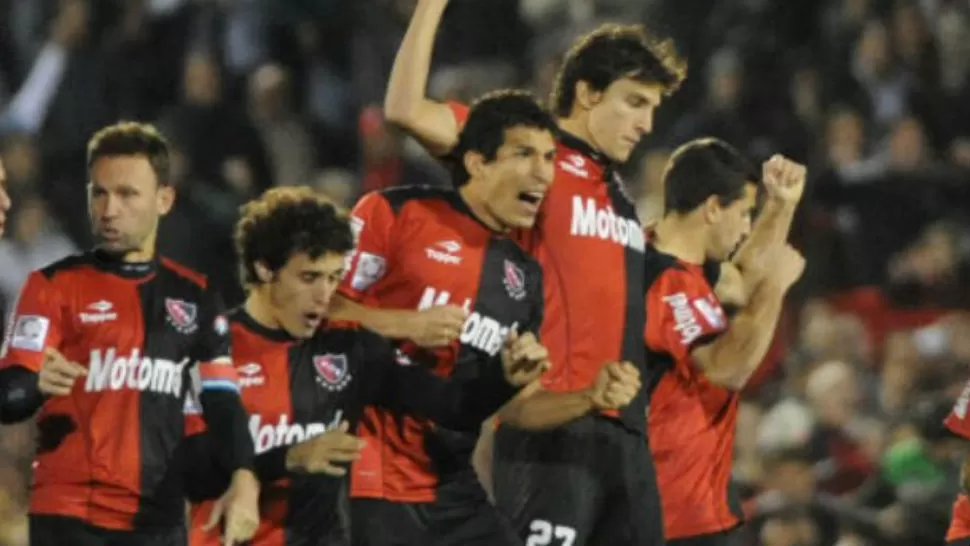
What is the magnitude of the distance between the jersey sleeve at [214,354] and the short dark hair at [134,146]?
17.4 inches

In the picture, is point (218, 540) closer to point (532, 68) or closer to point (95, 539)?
point (95, 539)

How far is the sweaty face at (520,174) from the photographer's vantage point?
752 centimetres

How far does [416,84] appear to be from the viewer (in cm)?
743

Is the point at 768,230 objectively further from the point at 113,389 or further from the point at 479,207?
the point at 113,389

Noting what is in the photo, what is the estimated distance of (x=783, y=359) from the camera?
42.5ft

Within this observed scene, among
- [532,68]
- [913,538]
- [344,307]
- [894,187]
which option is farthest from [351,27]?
[344,307]

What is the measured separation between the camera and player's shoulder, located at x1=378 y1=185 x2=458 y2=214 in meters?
7.60

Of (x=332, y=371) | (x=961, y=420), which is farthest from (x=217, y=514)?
(x=961, y=420)

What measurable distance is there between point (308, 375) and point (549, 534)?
35.4 inches

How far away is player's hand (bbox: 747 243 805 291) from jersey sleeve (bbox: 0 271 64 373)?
2.48 meters

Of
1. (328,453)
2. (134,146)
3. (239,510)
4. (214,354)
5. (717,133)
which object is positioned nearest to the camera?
(239,510)

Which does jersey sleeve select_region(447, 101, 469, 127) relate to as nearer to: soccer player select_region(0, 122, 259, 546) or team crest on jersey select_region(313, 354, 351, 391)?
team crest on jersey select_region(313, 354, 351, 391)

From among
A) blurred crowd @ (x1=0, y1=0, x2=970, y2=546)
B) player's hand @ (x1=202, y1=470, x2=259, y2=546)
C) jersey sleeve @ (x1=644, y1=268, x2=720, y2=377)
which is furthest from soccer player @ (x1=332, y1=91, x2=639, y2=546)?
blurred crowd @ (x1=0, y1=0, x2=970, y2=546)

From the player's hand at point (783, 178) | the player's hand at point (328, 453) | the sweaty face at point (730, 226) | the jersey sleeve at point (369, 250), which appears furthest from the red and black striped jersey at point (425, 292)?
the sweaty face at point (730, 226)
